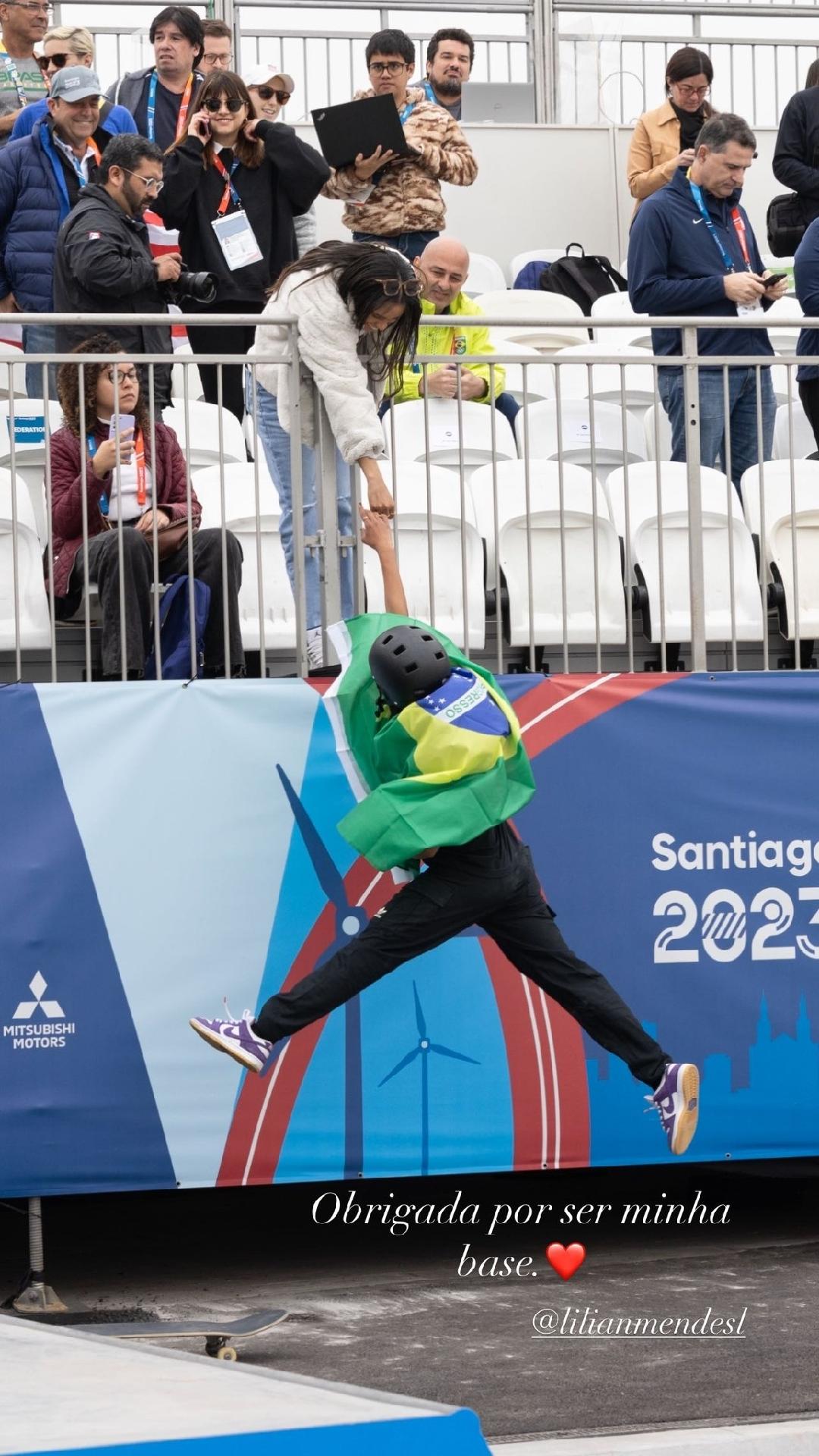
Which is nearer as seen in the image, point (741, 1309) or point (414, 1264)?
point (741, 1309)

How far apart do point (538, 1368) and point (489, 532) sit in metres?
3.32

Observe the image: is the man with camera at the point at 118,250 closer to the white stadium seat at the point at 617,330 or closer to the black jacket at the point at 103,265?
the black jacket at the point at 103,265

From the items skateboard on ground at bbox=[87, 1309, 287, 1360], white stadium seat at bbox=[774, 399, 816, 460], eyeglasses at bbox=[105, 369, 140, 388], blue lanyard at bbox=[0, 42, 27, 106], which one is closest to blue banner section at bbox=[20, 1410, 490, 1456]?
skateboard on ground at bbox=[87, 1309, 287, 1360]

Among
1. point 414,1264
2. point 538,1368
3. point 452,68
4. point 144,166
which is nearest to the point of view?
point 538,1368

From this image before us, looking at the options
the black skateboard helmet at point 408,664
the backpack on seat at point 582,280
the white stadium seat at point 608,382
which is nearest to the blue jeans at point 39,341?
the white stadium seat at point 608,382

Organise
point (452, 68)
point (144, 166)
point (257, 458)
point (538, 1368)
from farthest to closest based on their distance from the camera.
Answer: point (452, 68)
point (144, 166)
point (257, 458)
point (538, 1368)

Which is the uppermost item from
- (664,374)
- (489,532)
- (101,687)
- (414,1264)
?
(664,374)

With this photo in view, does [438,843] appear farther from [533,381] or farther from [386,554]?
[533,381]

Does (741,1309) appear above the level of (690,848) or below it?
below

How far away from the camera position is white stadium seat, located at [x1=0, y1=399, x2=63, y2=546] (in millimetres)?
8188

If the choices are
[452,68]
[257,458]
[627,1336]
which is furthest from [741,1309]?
[452,68]

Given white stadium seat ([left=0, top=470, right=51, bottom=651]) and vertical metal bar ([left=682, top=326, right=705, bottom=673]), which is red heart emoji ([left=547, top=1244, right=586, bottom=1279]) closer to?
vertical metal bar ([left=682, top=326, right=705, bottom=673])

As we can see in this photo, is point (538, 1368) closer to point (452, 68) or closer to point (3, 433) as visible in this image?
point (3, 433)

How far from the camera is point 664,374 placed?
28.1 feet
